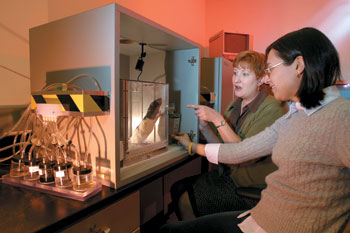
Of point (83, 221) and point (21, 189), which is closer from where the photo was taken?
point (83, 221)

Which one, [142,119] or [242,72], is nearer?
[142,119]

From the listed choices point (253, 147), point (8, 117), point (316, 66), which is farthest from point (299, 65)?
point (8, 117)

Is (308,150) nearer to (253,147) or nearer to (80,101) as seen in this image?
(253,147)

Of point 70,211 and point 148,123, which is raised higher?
point 148,123

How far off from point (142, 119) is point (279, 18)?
2714mm

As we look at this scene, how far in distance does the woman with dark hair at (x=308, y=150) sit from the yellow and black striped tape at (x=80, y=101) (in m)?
0.64

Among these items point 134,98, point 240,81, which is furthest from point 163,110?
point 240,81

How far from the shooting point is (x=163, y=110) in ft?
4.00

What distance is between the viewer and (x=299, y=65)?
0.75 metres

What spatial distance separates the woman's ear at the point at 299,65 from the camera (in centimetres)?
74

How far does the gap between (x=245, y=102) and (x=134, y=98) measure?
79 cm

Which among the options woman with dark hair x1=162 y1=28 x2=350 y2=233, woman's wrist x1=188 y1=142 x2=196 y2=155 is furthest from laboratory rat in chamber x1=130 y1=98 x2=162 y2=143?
woman with dark hair x1=162 y1=28 x2=350 y2=233

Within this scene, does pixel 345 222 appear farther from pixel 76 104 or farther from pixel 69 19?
pixel 69 19

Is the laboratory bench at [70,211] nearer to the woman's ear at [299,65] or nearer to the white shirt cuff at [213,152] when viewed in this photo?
the white shirt cuff at [213,152]
